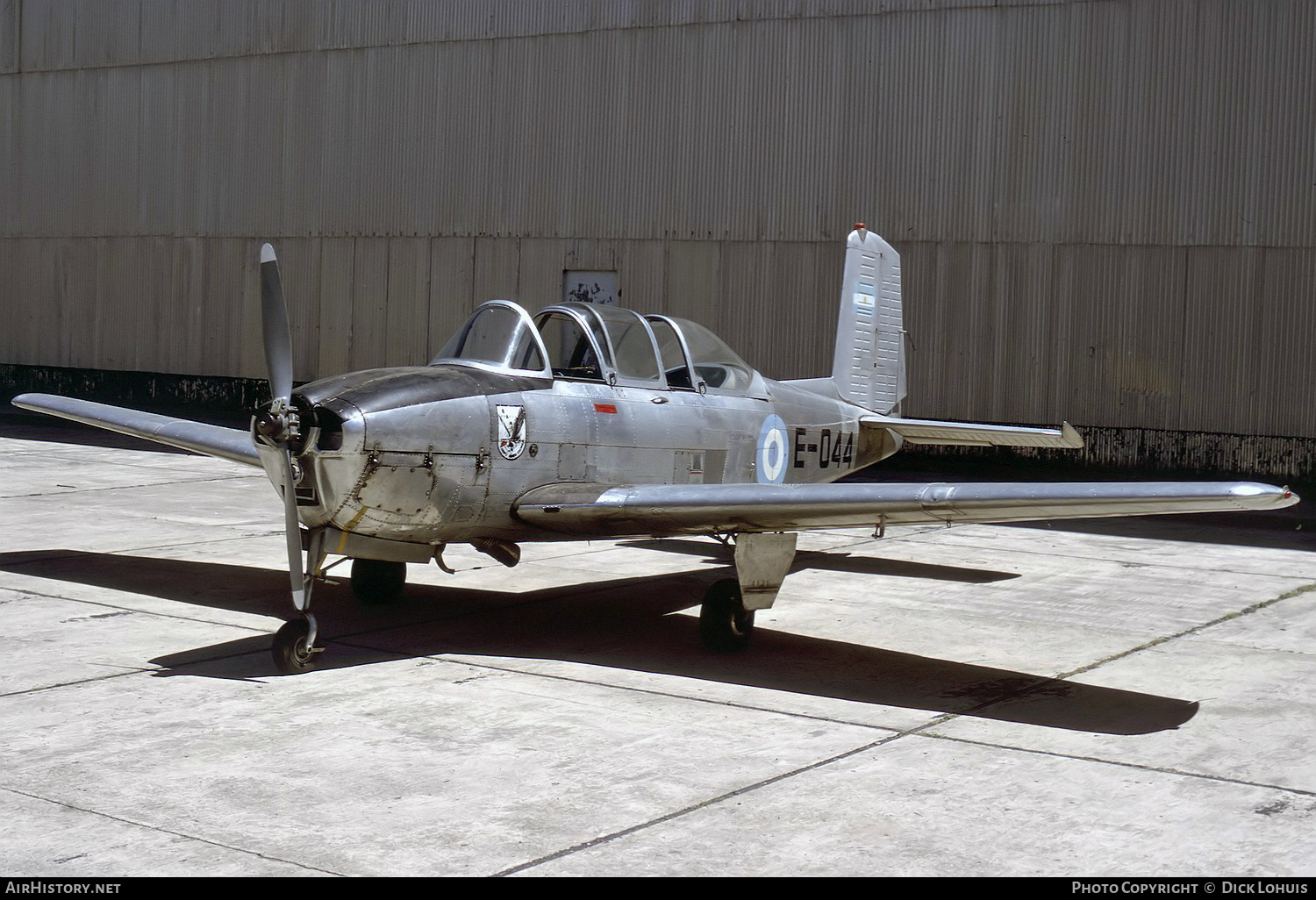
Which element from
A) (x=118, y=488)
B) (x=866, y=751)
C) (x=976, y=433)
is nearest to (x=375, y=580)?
(x=866, y=751)

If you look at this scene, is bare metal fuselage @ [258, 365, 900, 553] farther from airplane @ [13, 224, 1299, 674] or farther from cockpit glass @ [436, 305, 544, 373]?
cockpit glass @ [436, 305, 544, 373]

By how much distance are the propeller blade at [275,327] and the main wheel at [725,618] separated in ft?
9.01

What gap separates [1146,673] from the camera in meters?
7.55

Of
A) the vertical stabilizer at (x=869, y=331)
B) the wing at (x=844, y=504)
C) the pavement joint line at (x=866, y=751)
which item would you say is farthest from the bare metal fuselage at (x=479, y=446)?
the pavement joint line at (x=866, y=751)

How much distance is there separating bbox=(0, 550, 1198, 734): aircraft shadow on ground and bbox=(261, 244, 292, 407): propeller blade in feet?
5.22

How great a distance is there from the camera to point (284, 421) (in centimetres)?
680

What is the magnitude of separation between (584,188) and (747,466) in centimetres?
1236

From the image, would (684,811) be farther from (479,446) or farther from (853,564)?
(853,564)

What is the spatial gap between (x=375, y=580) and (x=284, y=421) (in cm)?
264

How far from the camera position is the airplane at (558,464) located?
6.96 metres

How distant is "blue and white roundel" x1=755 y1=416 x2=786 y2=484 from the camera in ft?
33.1

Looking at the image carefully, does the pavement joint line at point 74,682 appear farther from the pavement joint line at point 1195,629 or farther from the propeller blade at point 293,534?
the pavement joint line at point 1195,629

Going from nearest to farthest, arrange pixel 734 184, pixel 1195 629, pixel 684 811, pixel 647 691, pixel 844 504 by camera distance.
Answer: pixel 684 811
pixel 647 691
pixel 844 504
pixel 1195 629
pixel 734 184

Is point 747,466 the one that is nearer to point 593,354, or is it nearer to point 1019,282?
point 593,354
